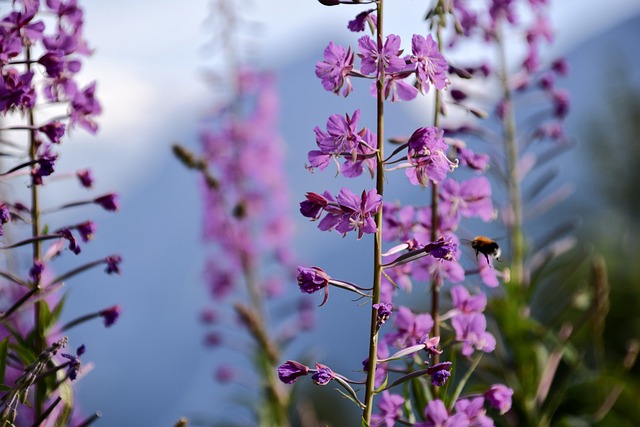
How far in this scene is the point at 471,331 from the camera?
81.6 inches

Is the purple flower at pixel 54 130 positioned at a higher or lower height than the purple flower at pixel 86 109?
lower

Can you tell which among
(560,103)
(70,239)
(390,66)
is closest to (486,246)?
(390,66)

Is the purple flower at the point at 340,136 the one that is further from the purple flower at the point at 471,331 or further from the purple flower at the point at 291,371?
the purple flower at the point at 471,331

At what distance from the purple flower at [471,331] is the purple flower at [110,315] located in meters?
0.86

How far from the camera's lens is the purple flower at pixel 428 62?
1696 millimetres

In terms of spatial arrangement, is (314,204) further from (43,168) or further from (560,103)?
(560,103)

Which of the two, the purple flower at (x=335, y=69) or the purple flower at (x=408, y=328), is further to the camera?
the purple flower at (x=408, y=328)

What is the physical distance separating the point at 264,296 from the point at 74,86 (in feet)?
8.14

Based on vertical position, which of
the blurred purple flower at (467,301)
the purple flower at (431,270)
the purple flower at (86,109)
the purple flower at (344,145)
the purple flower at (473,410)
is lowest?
the purple flower at (473,410)

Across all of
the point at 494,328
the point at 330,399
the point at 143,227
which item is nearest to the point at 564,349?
the point at 494,328

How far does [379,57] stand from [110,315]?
92 centimetres

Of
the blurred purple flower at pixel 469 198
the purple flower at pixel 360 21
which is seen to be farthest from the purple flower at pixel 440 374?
the purple flower at pixel 360 21

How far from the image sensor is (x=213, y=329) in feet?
15.9

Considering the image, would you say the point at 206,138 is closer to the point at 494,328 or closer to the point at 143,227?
the point at 494,328
